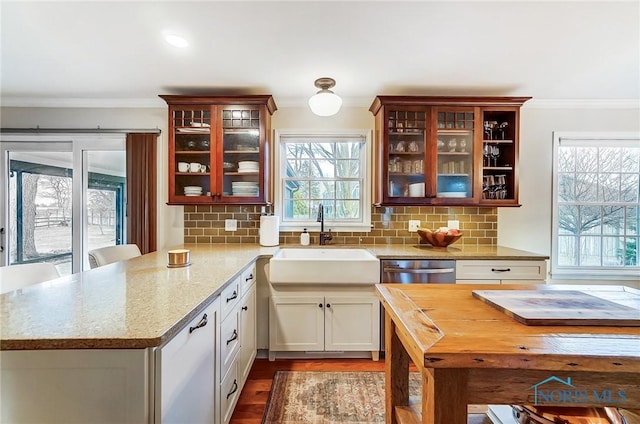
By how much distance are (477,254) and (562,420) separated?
4.90ft

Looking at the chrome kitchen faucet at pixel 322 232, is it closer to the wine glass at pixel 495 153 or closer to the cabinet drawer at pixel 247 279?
the cabinet drawer at pixel 247 279

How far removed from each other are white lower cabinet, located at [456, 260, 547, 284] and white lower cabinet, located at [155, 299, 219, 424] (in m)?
1.91

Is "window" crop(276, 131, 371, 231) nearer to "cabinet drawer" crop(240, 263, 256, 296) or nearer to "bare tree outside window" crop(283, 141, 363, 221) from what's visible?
"bare tree outside window" crop(283, 141, 363, 221)

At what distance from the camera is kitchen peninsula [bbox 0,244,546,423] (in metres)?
0.80

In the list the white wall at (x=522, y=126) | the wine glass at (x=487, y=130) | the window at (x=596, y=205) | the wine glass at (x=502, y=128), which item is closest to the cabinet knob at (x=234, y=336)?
the white wall at (x=522, y=126)

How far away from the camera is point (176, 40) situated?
6.22ft

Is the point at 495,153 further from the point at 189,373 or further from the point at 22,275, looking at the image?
the point at 22,275

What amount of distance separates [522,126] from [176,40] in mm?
3235

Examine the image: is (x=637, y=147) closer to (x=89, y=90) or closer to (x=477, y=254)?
(x=477, y=254)

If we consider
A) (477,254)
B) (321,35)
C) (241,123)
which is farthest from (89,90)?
(477,254)

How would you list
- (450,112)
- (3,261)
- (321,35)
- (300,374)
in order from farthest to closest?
(3,261) → (450,112) → (300,374) → (321,35)

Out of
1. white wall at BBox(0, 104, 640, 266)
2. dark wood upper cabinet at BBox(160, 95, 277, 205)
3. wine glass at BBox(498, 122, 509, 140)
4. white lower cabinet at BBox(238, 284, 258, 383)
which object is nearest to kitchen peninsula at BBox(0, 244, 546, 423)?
white lower cabinet at BBox(238, 284, 258, 383)

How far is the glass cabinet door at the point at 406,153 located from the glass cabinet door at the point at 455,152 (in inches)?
6.1

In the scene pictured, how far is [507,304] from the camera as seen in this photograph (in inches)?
41.0
